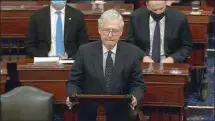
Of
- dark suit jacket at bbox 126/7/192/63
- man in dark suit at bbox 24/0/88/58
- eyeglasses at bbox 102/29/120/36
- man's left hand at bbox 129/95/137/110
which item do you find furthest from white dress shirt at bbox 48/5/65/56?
man's left hand at bbox 129/95/137/110

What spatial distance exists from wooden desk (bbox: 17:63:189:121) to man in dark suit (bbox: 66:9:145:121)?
23.4 inches

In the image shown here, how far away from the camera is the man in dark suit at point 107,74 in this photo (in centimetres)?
377

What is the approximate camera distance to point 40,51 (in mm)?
5426

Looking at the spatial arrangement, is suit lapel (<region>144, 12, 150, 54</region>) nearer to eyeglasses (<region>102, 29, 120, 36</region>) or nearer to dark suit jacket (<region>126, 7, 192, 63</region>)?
dark suit jacket (<region>126, 7, 192, 63</region>)

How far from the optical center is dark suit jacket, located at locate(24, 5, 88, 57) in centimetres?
543

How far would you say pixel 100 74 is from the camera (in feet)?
12.5

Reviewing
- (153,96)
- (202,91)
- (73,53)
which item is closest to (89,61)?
(153,96)

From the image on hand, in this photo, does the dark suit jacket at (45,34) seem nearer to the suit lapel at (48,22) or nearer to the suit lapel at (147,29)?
the suit lapel at (48,22)

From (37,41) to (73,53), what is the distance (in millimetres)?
401

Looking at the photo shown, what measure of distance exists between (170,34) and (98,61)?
1.61m

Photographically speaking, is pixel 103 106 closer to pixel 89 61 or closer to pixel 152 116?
pixel 89 61

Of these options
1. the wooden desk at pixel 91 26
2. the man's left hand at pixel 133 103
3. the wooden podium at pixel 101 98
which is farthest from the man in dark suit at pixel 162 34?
the wooden podium at pixel 101 98

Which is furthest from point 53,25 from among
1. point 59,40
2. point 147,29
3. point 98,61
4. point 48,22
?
point 98,61

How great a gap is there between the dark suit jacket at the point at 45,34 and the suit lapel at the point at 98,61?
1.56 meters
